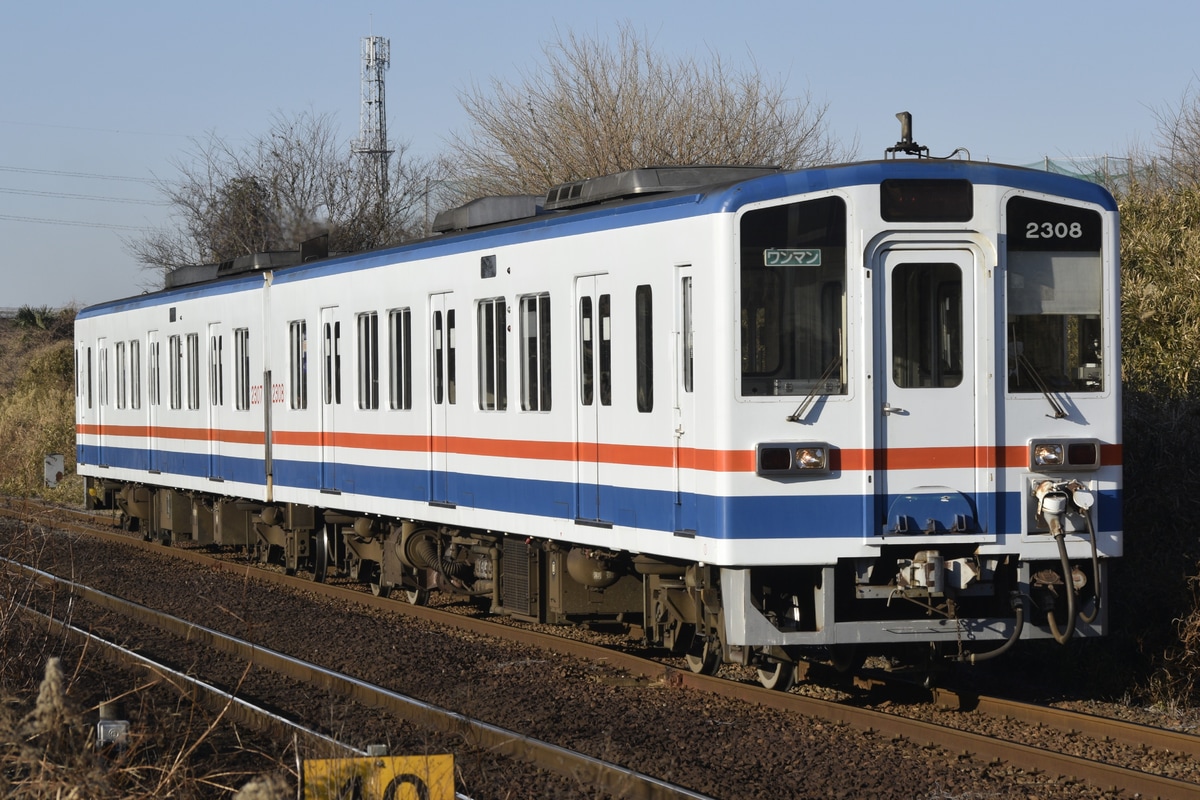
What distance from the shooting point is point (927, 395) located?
Answer: 852cm

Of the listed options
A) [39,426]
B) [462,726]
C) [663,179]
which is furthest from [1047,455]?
[39,426]

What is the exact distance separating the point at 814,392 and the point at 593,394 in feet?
6.55

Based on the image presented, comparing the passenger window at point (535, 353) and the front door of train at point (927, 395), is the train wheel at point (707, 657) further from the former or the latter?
the passenger window at point (535, 353)

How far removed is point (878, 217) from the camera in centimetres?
852

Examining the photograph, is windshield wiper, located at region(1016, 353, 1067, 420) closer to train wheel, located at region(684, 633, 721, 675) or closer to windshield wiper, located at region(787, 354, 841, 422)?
windshield wiper, located at region(787, 354, 841, 422)

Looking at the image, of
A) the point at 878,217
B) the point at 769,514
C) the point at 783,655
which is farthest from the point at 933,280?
the point at 783,655

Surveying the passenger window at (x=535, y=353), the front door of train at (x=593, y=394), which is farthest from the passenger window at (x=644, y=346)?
the passenger window at (x=535, y=353)

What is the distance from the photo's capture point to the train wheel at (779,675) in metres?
9.30

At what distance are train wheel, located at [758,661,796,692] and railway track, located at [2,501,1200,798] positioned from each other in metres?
0.16

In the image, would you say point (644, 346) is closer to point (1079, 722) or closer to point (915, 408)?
point (915, 408)

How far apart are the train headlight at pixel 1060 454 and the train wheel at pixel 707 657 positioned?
7.15 ft

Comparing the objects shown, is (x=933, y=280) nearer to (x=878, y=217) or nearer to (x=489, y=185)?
(x=878, y=217)

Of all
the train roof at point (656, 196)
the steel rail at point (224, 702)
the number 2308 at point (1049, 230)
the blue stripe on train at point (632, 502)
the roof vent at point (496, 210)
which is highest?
the roof vent at point (496, 210)

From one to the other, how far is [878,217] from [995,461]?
1.52 m
